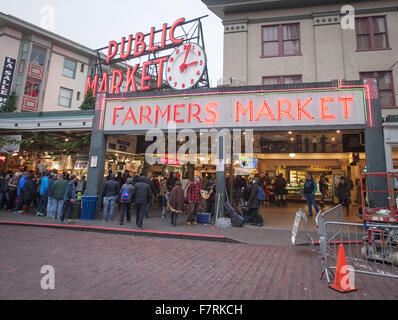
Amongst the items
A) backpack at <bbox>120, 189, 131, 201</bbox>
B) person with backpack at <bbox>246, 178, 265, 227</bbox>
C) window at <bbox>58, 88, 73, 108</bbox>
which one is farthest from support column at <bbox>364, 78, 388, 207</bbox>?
window at <bbox>58, 88, 73, 108</bbox>

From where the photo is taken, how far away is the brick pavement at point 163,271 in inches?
161

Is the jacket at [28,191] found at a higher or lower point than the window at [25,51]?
lower

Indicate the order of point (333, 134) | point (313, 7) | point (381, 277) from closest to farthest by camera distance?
point (381, 277), point (333, 134), point (313, 7)

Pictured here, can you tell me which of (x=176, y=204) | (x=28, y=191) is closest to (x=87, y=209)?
(x=28, y=191)

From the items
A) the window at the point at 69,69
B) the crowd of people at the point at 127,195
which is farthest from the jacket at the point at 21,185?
the window at the point at 69,69

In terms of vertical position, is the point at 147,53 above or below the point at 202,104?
above

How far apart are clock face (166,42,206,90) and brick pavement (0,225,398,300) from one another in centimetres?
941

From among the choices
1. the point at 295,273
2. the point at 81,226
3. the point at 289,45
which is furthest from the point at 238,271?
the point at 289,45

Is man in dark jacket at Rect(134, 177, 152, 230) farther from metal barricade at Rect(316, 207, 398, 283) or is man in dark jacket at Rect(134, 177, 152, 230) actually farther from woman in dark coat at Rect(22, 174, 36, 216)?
woman in dark coat at Rect(22, 174, 36, 216)

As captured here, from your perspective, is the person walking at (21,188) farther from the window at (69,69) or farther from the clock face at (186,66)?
the window at (69,69)

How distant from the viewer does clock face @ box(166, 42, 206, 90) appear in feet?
45.5
